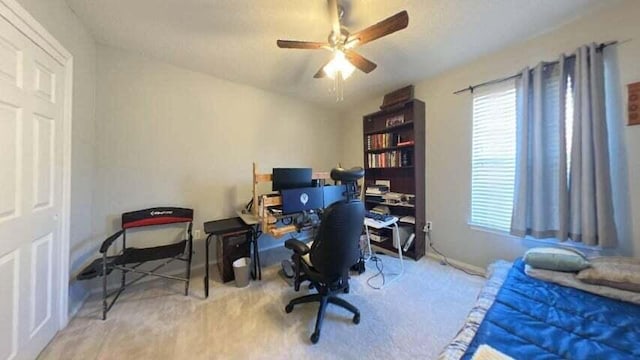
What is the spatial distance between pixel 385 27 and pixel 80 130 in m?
2.55

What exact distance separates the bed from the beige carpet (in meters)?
0.52

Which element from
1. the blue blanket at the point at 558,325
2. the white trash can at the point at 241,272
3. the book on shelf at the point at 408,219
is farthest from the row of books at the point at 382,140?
the white trash can at the point at 241,272

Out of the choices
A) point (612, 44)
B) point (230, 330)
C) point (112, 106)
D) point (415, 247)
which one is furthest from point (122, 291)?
point (612, 44)

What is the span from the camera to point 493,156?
7.95 feet

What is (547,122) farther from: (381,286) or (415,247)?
(381,286)

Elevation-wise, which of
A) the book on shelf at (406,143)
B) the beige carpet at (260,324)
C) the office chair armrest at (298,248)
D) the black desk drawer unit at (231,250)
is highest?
the book on shelf at (406,143)

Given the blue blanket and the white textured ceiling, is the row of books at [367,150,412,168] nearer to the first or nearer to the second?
the white textured ceiling

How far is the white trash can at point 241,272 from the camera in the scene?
89.2 inches

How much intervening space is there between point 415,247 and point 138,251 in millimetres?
3091

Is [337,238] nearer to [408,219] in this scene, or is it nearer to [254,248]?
[254,248]

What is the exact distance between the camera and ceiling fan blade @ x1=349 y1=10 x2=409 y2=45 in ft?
4.49

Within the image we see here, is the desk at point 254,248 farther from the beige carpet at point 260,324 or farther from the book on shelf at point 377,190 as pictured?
the book on shelf at point 377,190

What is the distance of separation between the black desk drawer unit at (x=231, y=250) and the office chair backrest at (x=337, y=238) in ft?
3.63

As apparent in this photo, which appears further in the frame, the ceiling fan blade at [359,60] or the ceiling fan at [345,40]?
the ceiling fan blade at [359,60]
